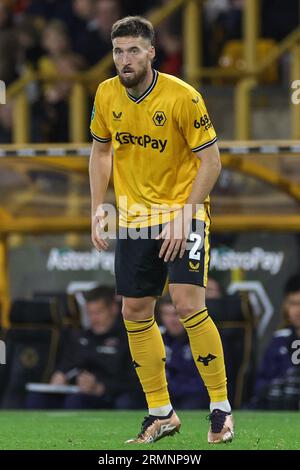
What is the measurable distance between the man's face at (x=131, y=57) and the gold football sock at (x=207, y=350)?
4.09 ft

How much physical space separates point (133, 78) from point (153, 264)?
97 centimetres

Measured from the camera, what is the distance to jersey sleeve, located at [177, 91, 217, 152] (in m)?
7.71

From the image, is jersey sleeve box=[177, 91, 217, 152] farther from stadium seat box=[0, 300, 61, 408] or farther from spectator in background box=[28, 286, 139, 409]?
stadium seat box=[0, 300, 61, 408]

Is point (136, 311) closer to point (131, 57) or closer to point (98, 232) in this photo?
point (98, 232)

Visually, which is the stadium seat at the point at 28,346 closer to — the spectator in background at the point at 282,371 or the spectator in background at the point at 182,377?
the spectator in background at the point at 182,377

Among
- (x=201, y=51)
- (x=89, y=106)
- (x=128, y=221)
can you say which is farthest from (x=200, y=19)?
(x=128, y=221)

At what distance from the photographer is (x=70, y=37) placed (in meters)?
15.9

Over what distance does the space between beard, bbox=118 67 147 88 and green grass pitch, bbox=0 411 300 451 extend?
6.02 ft

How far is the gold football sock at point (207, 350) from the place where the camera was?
773cm

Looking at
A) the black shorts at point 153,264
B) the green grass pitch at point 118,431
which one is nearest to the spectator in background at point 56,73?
the green grass pitch at point 118,431

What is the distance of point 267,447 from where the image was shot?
7.50 meters

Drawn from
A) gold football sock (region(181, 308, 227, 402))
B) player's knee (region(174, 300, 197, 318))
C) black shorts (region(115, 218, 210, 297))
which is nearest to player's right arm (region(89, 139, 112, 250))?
black shorts (region(115, 218, 210, 297))

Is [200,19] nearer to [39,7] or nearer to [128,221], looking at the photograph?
[39,7]

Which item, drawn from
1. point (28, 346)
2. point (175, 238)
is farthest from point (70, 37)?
point (175, 238)
